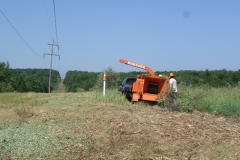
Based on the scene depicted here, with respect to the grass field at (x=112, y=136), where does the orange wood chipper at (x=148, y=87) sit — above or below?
above

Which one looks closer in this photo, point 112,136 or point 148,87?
point 112,136

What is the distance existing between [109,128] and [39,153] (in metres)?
2.49

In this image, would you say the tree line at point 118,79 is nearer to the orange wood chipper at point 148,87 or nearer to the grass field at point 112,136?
the orange wood chipper at point 148,87

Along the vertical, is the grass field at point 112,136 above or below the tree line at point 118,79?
below

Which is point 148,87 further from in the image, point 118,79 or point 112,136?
point 118,79

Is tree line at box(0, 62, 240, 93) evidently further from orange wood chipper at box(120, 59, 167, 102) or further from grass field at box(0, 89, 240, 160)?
grass field at box(0, 89, 240, 160)

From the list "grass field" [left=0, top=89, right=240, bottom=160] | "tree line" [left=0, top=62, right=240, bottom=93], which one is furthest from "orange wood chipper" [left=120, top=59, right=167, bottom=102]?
"tree line" [left=0, top=62, right=240, bottom=93]

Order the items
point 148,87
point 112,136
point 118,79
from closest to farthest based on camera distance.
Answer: point 112,136 < point 148,87 < point 118,79

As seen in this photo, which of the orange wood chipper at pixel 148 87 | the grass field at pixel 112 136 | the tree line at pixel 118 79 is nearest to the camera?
the grass field at pixel 112 136

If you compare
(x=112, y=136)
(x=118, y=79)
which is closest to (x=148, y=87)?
(x=112, y=136)

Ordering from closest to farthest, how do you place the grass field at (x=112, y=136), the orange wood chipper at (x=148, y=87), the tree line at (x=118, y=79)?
the grass field at (x=112, y=136) < the orange wood chipper at (x=148, y=87) < the tree line at (x=118, y=79)

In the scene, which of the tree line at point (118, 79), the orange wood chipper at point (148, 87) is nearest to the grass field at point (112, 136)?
the orange wood chipper at point (148, 87)

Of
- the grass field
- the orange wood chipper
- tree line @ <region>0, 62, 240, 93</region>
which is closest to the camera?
the grass field

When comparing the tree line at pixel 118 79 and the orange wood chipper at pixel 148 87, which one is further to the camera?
the tree line at pixel 118 79
